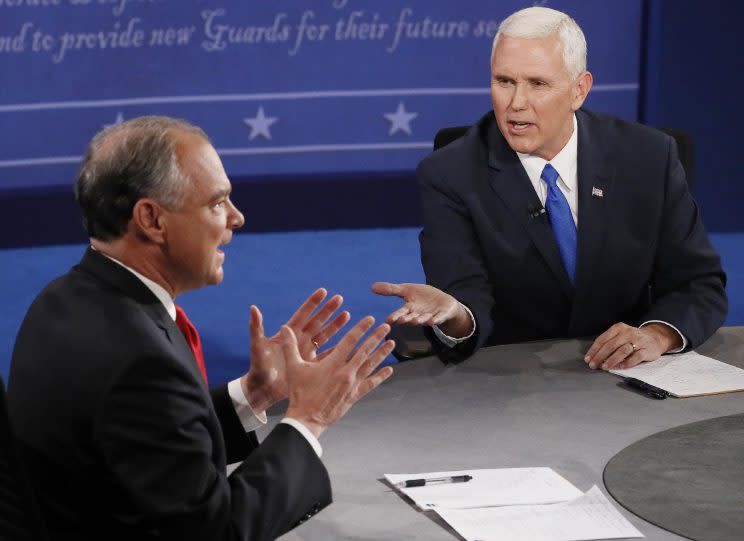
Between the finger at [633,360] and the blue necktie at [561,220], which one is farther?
the blue necktie at [561,220]

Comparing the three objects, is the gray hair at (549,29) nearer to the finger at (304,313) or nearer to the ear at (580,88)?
the ear at (580,88)

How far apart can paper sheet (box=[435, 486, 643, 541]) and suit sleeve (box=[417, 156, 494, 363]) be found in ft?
2.99

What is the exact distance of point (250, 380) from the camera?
228 centimetres

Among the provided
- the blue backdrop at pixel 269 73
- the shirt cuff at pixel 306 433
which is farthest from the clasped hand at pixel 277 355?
the blue backdrop at pixel 269 73

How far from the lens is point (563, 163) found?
3.25 m

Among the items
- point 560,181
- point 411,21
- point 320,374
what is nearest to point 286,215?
point 411,21

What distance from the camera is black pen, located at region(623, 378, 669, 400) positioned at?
A: 262 centimetres

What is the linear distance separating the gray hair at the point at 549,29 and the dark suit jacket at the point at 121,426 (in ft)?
5.07

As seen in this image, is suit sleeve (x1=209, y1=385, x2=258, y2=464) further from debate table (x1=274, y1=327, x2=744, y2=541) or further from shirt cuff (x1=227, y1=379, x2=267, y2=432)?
debate table (x1=274, y1=327, x2=744, y2=541)

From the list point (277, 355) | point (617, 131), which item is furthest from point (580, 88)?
point (277, 355)

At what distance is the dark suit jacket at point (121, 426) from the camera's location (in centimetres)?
171

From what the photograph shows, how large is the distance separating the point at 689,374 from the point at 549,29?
0.93 m

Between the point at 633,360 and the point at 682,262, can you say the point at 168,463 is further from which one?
the point at 682,262

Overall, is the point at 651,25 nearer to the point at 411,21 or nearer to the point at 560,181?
the point at 411,21
